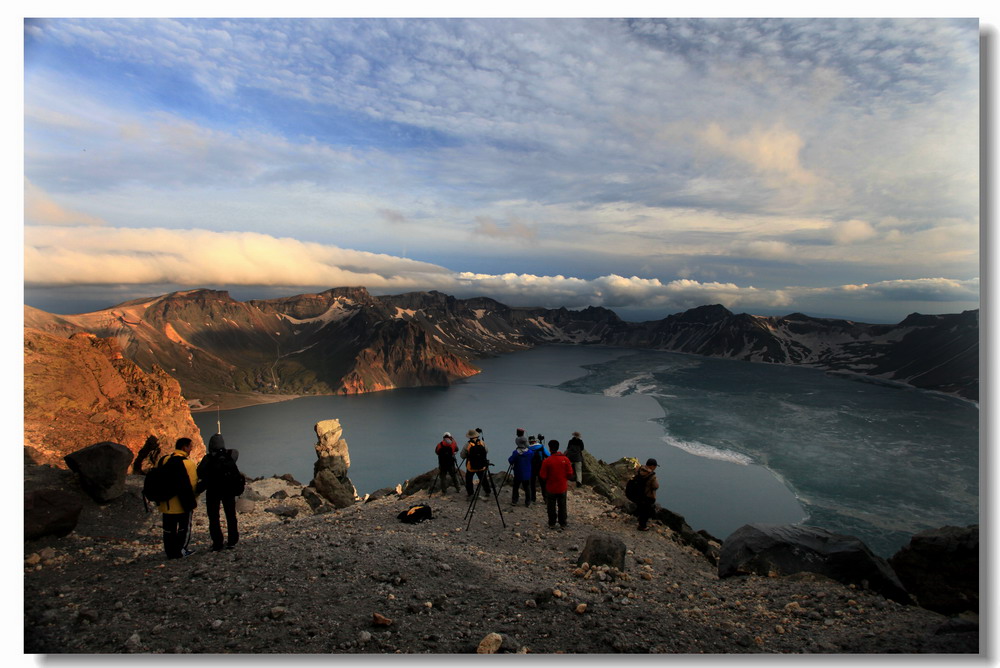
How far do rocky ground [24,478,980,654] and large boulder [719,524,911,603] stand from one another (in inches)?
6.3

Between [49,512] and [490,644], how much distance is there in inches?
205

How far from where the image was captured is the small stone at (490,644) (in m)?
3.37

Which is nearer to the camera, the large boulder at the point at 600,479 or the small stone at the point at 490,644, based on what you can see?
the small stone at the point at 490,644

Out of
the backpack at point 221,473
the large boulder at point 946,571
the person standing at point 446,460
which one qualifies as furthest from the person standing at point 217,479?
the large boulder at point 946,571

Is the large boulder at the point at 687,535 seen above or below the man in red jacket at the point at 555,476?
below

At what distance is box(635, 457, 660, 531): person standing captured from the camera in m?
7.32

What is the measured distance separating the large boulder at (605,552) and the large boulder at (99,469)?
262 inches

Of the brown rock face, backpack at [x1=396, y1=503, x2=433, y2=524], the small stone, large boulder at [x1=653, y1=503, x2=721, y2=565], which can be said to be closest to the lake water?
large boulder at [x1=653, y1=503, x2=721, y2=565]

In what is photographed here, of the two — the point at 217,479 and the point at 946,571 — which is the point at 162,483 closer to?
the point at 217,479

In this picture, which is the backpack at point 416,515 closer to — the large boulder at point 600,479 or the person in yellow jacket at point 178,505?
the person in yellow jacket at point 178,505

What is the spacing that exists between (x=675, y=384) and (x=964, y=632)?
105 m

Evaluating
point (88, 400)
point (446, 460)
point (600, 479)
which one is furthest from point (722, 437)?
point (88, 400)

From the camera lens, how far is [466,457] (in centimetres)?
757

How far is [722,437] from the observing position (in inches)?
2089
